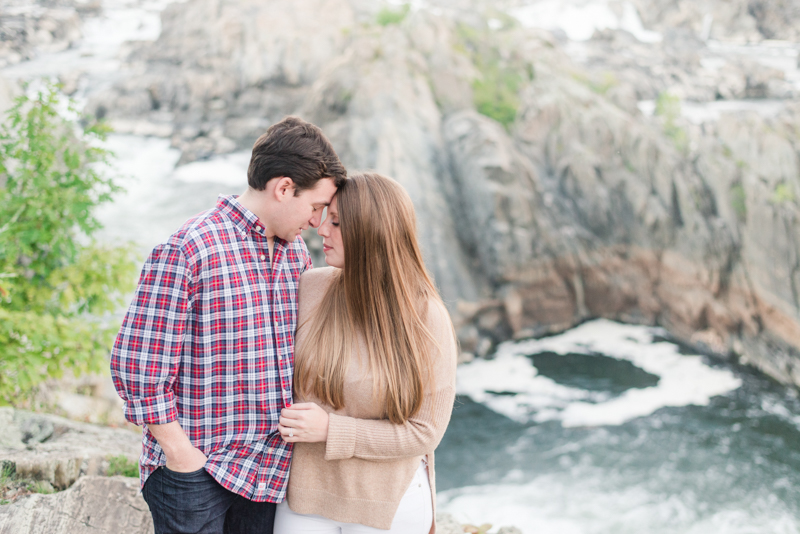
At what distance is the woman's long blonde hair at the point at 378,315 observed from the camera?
256 cm

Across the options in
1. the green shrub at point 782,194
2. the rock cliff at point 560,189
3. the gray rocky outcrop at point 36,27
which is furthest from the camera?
the gray rocky outcrop at point 36,27

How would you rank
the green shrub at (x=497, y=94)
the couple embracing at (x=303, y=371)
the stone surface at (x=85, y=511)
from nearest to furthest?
the couple embracing at (x=303, y=371)
the stone surface at (x=85, y=511)
the green shrub at (x=497, y=94)

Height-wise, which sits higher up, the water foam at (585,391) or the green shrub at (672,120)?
the green shrub at (672,120)

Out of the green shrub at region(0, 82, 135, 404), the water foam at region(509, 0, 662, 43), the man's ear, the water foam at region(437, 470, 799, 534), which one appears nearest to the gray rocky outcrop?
the green shrub at region(0, 82, 135, 404)

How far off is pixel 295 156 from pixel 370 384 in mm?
1154

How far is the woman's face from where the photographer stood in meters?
2.70

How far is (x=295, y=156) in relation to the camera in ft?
8.40

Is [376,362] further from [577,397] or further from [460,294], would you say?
[460,294]

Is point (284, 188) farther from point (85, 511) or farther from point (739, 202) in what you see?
point (739, 202)

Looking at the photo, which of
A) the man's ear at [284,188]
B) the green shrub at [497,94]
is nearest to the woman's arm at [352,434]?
the man's ear at [284,188]

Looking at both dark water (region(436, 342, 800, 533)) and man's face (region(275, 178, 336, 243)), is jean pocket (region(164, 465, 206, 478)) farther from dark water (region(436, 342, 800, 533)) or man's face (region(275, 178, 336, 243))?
dark water (region(436, 342, 800, 533))

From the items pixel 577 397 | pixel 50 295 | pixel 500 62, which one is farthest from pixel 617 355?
pixel 50 295

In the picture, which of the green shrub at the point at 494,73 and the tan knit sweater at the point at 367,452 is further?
the green shrub at the point at 494,73

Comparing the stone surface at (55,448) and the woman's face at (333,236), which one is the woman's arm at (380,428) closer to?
the woman's face at (333,236)
